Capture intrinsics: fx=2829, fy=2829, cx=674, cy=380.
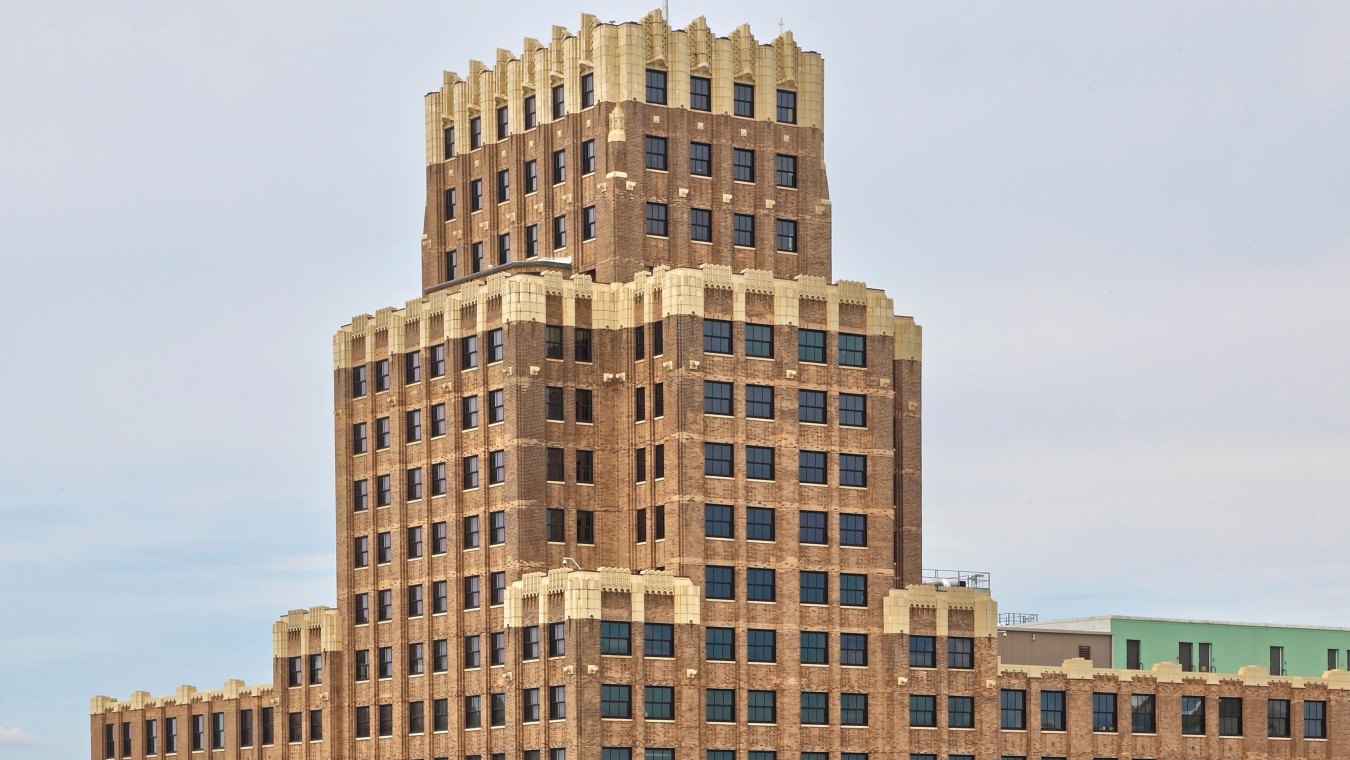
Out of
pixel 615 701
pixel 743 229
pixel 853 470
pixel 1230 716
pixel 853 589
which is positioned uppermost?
pixel 743 229

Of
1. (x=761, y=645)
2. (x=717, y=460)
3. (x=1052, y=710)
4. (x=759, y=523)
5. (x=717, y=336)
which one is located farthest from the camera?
(x=1052, y=710)

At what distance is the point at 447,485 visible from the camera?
154125 mm

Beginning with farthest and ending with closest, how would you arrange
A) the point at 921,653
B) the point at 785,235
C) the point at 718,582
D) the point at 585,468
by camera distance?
the point at 785,235 → the point at 921,653 → the point at 585,468 → the point at 718,582

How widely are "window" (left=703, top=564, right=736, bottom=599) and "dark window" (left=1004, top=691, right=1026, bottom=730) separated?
58.3 feet

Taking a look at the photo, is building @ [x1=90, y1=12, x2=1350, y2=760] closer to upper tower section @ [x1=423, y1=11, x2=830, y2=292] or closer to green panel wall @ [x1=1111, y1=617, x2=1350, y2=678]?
upper tower section @ [x1=423, y1=11, x2=830, y2=292]

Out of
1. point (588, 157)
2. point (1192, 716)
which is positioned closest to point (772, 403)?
point (588, 157)

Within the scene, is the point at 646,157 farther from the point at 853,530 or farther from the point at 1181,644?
the point at 1181,644

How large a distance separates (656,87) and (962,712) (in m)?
38.3

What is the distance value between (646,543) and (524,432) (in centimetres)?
878

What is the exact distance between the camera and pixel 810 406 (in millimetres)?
151875

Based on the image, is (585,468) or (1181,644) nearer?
(585,468)

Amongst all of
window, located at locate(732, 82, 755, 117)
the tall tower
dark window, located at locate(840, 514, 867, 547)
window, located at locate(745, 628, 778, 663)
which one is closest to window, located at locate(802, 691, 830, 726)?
the tall tower

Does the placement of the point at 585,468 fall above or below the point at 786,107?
below

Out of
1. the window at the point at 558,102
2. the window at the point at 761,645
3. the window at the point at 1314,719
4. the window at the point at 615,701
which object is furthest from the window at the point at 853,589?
the window at the point at 558,102
